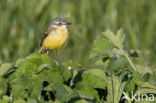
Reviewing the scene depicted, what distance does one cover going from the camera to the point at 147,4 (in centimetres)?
904

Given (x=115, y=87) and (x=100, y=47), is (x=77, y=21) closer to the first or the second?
(x=100, y=47)

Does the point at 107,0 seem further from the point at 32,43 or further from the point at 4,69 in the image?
the point at 4,69

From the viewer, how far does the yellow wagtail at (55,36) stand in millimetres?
6613

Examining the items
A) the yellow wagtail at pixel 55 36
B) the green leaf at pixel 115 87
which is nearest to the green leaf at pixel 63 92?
the green leaf at pixel 115 87

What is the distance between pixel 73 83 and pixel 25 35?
5.78m

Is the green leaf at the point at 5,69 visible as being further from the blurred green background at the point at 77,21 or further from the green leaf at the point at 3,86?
the blurred green background at the point at 77,21

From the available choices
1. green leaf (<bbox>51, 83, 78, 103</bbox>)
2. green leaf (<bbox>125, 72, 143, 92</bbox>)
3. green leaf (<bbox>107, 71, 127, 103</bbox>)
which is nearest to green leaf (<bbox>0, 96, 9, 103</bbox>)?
green leaf (<bbox>51, 83, 78, 103</bbox>)

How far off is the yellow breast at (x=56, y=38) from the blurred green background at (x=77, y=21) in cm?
151

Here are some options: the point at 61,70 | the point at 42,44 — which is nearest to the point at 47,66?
the point at 61,70

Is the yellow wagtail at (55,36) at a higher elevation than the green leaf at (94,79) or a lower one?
lower

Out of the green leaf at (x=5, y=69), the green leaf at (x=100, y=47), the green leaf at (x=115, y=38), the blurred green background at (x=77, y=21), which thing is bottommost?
the blurred green background at (x=77, y=21)

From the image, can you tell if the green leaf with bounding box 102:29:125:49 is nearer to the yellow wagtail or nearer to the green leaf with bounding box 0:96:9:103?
the green leaf with bounding box 0:96:9:103

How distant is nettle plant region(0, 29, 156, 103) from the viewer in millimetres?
2941

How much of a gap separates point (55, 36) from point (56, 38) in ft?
0.23
